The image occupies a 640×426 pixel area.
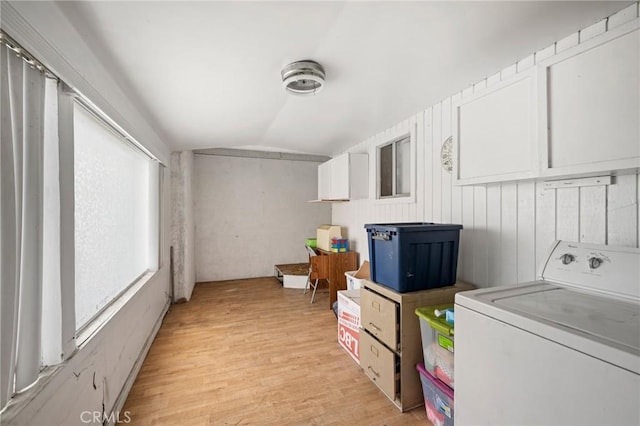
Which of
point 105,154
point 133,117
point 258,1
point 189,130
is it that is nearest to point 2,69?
point 258,1

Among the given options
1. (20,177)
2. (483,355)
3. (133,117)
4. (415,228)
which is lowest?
(483,355)

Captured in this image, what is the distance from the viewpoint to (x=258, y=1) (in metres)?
1.17

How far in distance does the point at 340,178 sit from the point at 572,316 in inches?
122

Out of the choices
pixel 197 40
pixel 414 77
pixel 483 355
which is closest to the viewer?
pixel 483 355

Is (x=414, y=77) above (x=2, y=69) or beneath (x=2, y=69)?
above

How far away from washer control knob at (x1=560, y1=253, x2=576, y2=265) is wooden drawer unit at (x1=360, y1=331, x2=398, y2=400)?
1164 mm

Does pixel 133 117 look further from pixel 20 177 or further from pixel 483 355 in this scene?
pixel 483 355

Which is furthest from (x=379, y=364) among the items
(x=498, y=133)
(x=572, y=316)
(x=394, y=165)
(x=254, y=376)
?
(x=394, y=165)

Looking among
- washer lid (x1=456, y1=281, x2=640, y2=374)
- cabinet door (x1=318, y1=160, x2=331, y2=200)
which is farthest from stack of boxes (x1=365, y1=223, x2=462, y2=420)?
cabinet door (x1=318, y1=160, x2=331, y2=200)

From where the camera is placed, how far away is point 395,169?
3.20 meters

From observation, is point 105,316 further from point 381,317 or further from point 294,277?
point 294,277

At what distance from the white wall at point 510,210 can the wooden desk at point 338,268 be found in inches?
43.9

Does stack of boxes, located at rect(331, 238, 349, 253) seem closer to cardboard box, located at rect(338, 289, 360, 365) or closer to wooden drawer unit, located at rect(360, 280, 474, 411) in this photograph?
cardboard box, located at rect(338, 289, 360, 365)

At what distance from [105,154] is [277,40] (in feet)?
4.79
